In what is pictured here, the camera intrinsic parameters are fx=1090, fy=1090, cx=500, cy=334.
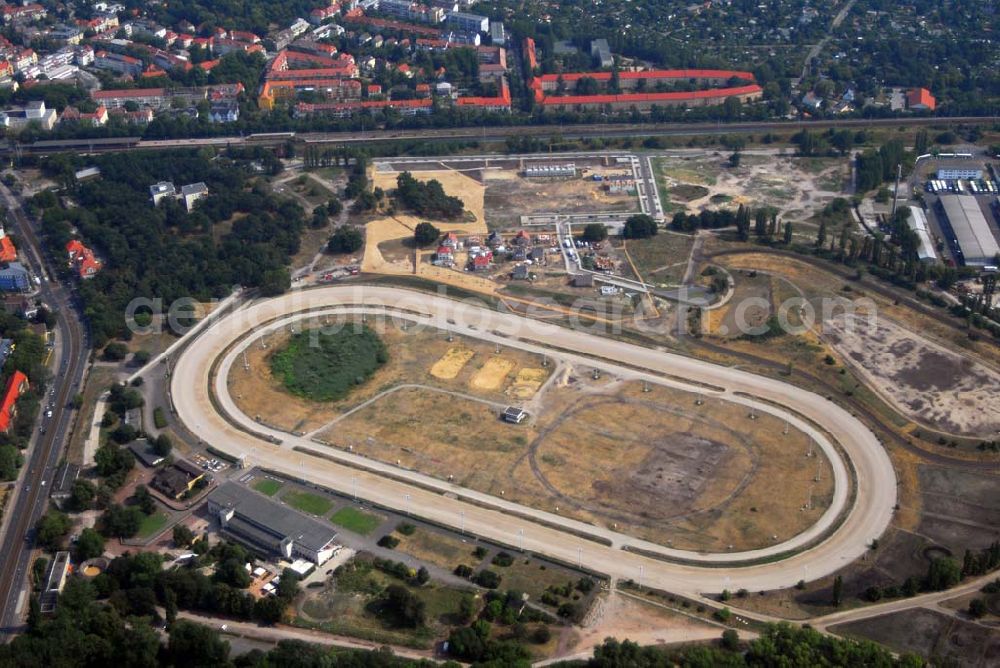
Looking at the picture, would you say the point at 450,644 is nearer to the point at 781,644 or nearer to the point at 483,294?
the point at 781,644

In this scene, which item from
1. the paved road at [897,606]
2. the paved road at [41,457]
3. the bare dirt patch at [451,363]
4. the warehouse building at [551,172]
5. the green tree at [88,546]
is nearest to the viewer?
the paved road at [897,606]

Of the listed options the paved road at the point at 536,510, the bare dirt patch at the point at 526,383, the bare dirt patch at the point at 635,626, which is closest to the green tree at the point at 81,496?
the paved road at the point at 536,510

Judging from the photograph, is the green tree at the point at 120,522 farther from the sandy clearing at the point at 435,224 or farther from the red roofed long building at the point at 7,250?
the red roofed long building at the point at 7,250

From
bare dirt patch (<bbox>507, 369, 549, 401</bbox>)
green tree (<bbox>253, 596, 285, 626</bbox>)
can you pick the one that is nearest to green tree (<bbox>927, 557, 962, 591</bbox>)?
bare dirt patch (<bbox>507, 369, 549, 401</bbox>)

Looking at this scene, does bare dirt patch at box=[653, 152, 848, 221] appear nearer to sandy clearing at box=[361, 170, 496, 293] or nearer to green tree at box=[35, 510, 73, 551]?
sandy clearing at box=[361, 170, 496, 293]

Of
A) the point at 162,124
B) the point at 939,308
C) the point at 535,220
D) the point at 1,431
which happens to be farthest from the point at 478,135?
the point at 1,431

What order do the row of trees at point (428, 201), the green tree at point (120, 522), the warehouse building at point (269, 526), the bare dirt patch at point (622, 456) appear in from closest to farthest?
the warehouse building at point (269, 526)
the green tree at point (120, 522)
the bare dirt patch at point (622, 456)
the row of trees at point (428, 201)
